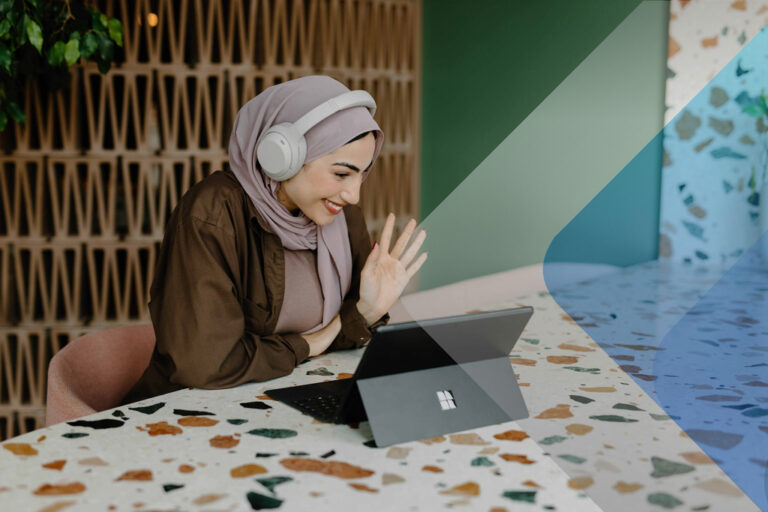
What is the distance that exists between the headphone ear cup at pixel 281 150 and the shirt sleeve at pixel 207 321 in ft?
0.56

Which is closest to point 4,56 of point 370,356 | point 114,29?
point 114,29

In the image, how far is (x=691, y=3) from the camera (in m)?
2.98

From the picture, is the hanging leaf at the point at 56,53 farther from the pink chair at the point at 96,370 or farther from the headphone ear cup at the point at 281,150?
the headphone ear cup at the point at 281,150

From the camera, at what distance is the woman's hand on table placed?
156 centimetres

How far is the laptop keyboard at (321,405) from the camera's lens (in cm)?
115

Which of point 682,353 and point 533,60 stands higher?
point 533,60

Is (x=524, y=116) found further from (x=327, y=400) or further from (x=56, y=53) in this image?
(x=327, y=400)

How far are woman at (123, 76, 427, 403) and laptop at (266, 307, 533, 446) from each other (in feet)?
0.72

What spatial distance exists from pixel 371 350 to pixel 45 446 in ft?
1.63

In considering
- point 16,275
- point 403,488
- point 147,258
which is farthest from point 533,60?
point 403,488

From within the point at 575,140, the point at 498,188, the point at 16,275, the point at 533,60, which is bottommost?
the point at 16,275

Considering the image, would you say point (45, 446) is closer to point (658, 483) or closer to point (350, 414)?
point (350, 414)

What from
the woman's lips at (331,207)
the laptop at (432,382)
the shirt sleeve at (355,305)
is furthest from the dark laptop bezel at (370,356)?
the woman's lips at (331,207)

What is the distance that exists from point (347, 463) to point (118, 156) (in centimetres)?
270
